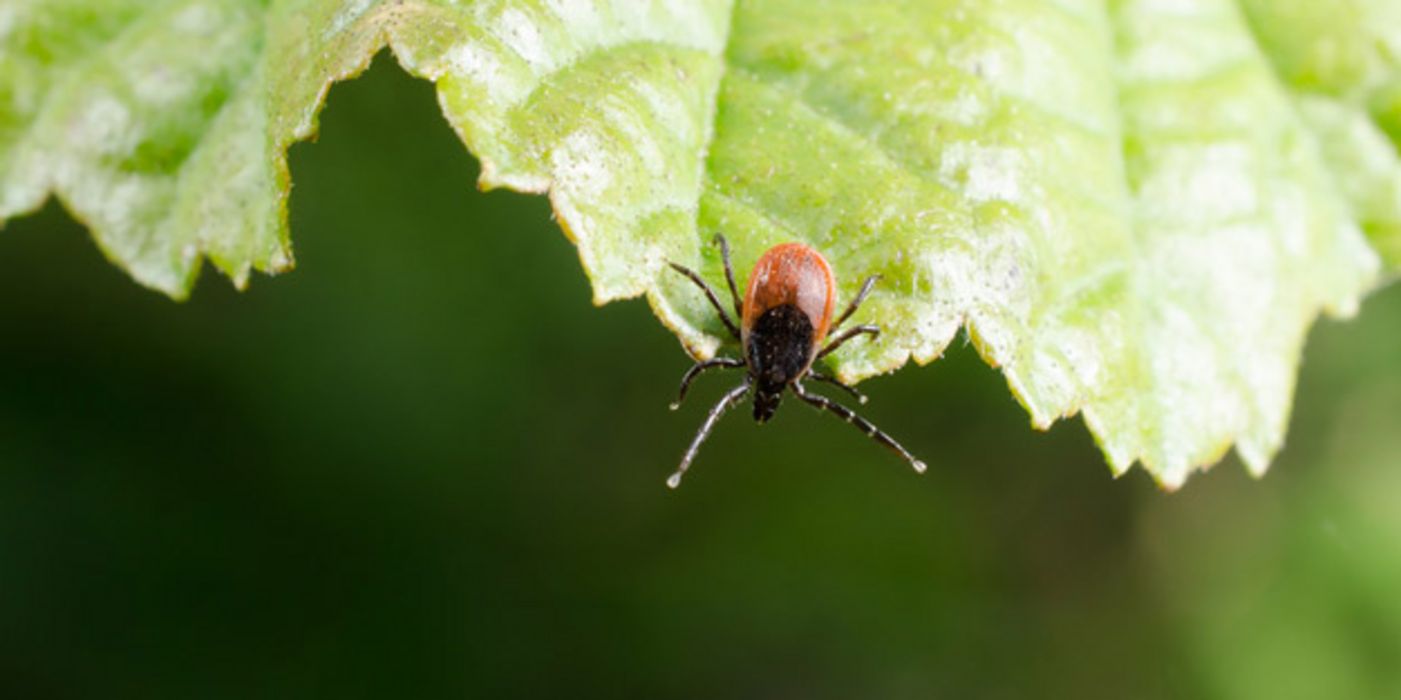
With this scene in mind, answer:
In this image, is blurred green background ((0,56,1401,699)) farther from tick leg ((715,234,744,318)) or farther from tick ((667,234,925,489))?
tick leg ((715,234,744,318))

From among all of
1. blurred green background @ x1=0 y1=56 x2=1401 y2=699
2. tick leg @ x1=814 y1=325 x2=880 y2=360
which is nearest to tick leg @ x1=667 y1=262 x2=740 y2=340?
tick leg @ x1=814 y1=325 x2=880 y2=360

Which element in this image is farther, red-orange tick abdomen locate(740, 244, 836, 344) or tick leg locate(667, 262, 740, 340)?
red-orange tick abdomen locate(740, 244, 836, 344)

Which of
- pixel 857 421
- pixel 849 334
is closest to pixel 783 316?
pixel 849 334

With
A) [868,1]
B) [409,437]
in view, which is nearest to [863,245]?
[868,1]

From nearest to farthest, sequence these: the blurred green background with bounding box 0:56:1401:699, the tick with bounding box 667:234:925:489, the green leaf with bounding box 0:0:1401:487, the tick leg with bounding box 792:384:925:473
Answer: the green leaf with bounding box 0:0:1401:487 < the tick with bounding box 667:234:925:489 < the tick leg with bounding box 792:384:925:473 < the blurred green background with bounding box 0:56:1401:699

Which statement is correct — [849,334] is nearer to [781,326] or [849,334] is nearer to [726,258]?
[726,258]

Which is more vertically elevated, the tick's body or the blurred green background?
the tick's body

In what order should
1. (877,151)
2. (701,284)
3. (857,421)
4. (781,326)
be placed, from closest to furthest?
1. (701,284)
2. (877,151)
3. (781,326)
4. (857,421)
